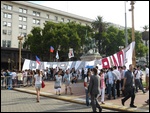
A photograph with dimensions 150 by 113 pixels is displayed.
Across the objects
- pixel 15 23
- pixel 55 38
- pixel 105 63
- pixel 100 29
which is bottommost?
pixel 105 63

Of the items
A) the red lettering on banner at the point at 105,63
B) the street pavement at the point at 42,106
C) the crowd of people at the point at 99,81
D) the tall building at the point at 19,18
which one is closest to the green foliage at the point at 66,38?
the tall building at the point at 19,18

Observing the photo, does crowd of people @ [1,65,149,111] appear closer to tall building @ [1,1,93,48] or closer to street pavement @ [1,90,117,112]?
street pavement @ [1,90,117,112]

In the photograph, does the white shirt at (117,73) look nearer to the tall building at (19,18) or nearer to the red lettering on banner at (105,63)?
the red lettering on banner at (105,63)

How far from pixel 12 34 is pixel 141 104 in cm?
5741

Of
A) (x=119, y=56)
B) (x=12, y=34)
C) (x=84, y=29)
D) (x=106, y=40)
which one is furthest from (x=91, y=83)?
(x=12, y=34)

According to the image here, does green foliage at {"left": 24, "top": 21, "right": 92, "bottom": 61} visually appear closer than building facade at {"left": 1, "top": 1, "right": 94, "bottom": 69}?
Yes

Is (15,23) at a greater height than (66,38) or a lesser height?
greater

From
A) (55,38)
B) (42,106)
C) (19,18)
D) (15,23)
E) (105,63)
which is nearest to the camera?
(42,106)

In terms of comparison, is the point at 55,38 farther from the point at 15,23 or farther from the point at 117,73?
the point at 117,73

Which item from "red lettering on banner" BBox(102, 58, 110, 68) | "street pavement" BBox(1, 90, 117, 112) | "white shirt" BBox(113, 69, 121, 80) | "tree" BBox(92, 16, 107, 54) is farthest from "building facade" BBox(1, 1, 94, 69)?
"white shirt" BBox(113, 69, 121, 80)

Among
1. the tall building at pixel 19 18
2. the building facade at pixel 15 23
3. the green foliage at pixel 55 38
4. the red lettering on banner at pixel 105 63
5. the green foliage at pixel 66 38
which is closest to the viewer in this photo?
the red lettering on banner at pixel 105 63

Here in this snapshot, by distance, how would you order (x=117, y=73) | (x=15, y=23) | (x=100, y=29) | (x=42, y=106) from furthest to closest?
(x=100, y=29), (x=15, y=23), (x=117, y=73), (x=42, y=106)

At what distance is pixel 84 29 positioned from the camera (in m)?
56.5

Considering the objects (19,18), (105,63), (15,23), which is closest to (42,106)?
(105,63)
